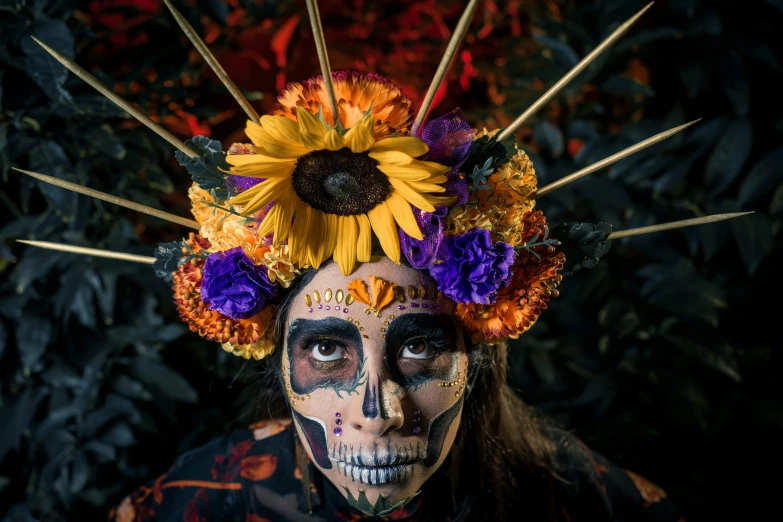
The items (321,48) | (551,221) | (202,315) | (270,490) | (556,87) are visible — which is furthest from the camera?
(551,221)

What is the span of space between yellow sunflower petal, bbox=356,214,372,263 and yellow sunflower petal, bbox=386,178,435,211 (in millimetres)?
82

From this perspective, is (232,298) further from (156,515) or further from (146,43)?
(146,43)

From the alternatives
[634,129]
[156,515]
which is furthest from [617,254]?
[156,515]

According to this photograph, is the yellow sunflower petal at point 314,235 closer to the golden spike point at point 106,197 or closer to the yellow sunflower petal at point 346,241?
the yellow sunflower petal at point 346,241

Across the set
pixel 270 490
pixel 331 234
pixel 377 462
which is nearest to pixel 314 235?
pixel 331 234

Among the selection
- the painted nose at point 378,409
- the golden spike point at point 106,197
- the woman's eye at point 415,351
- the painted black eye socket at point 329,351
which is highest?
the golden spike point at point 106,197

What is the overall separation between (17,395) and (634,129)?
164cm

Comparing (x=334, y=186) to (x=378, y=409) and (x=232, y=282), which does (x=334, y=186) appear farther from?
(x=378, y=409)

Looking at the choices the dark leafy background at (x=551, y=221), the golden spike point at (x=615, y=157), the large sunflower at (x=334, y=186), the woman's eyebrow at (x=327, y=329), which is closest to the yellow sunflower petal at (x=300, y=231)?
the large sunflower at (x=334, y=186)

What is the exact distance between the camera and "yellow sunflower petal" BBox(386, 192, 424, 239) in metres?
0.90

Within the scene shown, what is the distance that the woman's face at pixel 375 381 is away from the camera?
97 centimetres

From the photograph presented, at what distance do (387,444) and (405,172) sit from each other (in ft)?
1.27

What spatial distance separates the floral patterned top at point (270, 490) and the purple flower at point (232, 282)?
17.1 inches

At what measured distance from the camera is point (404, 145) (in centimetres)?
82
